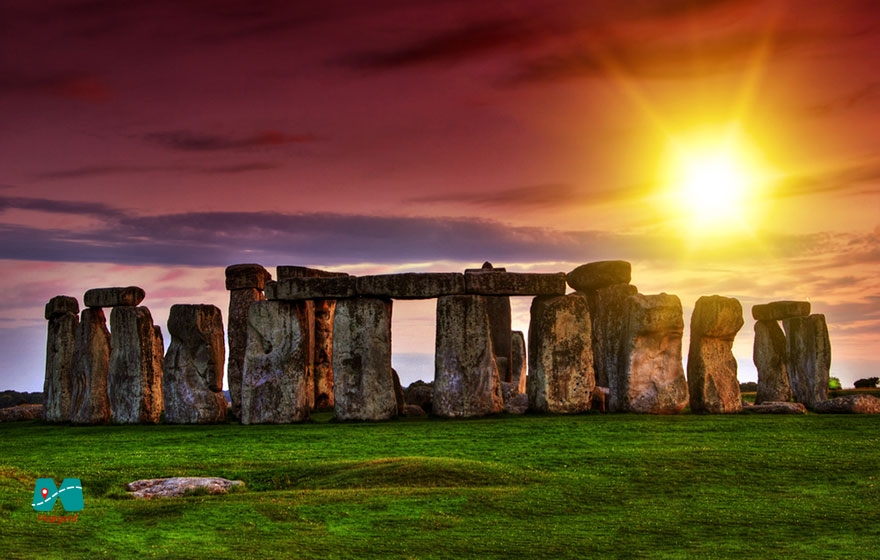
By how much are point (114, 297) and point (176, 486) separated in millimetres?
12512

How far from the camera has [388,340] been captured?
24.0m

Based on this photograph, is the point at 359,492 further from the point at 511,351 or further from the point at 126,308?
the point at 511,351

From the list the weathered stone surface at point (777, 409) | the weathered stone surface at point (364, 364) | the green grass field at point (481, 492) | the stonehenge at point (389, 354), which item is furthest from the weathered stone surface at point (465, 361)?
the weathered stone surface at point (777, 409)

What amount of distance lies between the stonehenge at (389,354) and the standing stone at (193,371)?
26 mm

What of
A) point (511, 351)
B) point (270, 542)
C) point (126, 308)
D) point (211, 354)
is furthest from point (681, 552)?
point (511, 351)

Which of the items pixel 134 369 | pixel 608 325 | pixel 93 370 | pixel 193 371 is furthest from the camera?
pixel 93 370

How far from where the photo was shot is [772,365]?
94.0 feet

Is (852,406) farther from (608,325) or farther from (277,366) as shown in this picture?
(277,366)

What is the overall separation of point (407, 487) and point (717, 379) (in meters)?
11.8

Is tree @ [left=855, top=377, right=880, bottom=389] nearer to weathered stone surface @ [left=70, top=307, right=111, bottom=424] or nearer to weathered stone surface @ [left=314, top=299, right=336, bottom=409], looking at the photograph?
weathered stone surface @ [left=314, top=299, right=336, bottom=409]

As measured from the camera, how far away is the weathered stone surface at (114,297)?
25484 mm

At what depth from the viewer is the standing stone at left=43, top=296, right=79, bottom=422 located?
27.4m

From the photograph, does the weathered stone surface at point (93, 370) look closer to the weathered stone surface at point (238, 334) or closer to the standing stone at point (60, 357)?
the standing stone at point (60, 357)

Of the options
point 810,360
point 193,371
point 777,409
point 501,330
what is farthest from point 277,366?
point 810,360
